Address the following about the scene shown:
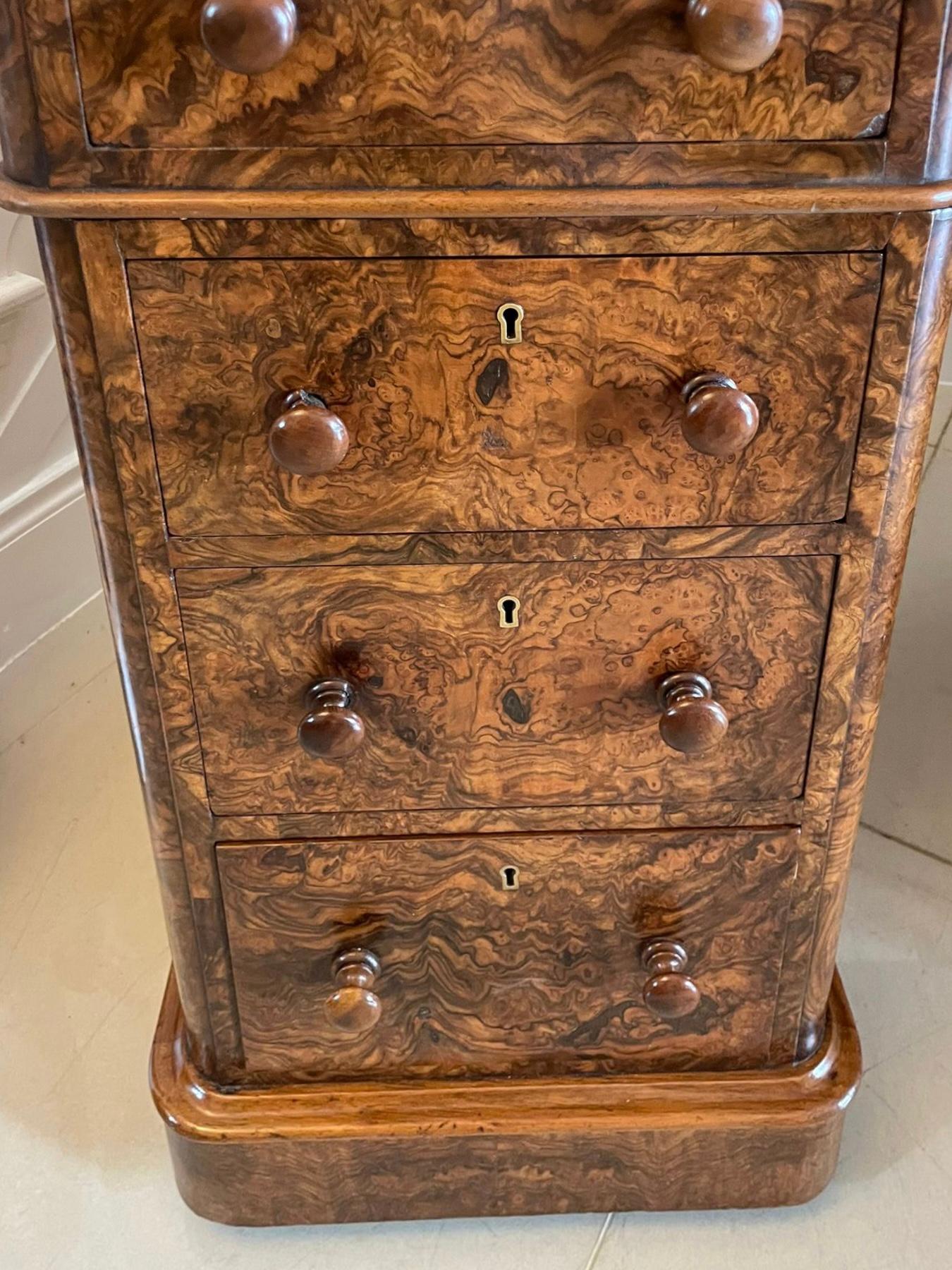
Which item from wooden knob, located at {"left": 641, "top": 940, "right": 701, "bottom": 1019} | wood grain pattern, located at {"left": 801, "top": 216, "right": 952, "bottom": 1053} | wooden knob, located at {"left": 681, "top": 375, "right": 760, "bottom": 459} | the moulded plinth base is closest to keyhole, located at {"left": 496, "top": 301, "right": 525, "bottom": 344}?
wooden knob, located at {"left": 681, "top": 375, "right": 760, "bottom": 459}

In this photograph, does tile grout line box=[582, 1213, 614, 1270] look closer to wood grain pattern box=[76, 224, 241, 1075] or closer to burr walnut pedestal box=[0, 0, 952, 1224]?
burr walnut pedestal box=[0, 0, 952, 1224]

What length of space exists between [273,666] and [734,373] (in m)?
0.35

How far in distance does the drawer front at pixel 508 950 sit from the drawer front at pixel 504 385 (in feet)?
0.89

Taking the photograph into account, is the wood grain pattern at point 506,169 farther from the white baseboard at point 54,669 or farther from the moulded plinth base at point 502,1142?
the white baseboard at point 54,669

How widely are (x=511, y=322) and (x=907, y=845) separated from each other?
3.12 feet

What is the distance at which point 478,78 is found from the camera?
2.10 feet

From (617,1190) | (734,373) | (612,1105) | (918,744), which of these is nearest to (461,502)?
(734,373)

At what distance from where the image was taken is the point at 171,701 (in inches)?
33.1

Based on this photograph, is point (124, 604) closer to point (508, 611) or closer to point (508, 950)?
point (508, 611)

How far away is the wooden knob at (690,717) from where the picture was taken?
803 mm

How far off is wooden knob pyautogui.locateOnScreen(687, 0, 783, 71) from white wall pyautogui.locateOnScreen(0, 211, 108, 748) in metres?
1.01

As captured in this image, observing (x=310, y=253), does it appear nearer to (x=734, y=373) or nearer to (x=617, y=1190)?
(x=734, y=373)

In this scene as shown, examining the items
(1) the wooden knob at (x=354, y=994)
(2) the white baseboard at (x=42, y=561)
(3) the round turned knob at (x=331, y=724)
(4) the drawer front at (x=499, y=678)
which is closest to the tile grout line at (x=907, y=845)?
(4) the drawer front at (x=499, y=678)

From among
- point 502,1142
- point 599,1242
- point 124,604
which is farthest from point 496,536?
point 599,1242
